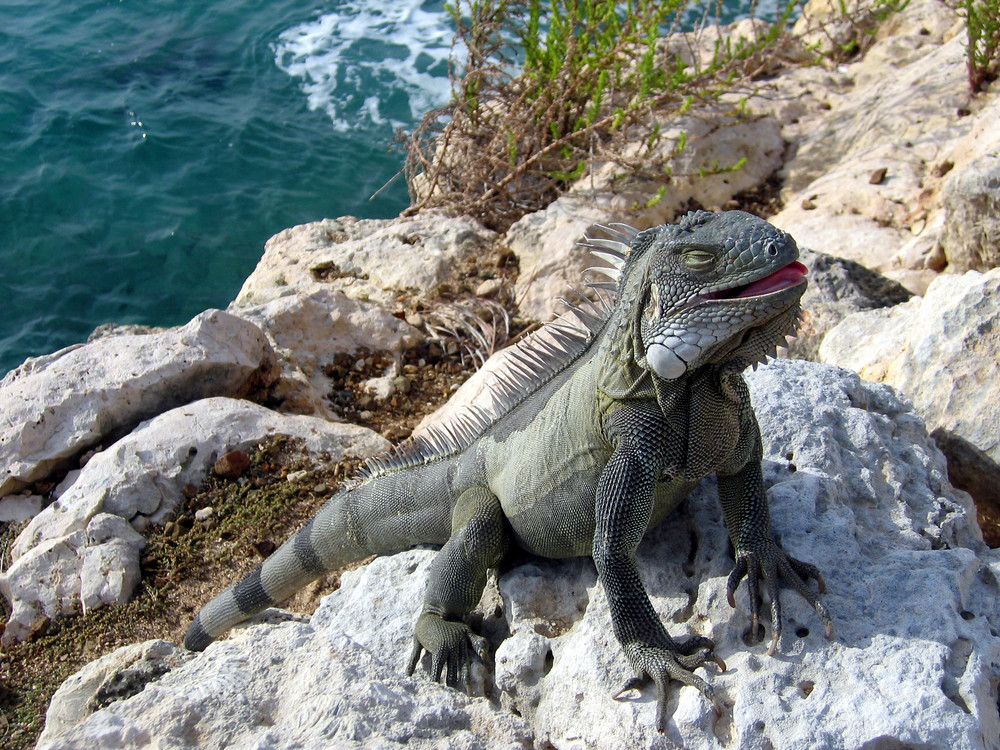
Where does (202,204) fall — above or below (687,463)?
below

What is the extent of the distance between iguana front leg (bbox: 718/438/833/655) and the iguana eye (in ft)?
2.17

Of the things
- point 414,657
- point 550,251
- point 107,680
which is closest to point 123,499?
point 107,680

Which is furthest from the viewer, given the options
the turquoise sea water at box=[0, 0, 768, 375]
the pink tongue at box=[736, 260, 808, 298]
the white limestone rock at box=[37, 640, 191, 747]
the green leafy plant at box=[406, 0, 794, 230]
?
the turquoise sea water at box=[0, 0, 768, 375]

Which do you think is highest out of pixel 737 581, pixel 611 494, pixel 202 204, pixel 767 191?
pixel 611 494

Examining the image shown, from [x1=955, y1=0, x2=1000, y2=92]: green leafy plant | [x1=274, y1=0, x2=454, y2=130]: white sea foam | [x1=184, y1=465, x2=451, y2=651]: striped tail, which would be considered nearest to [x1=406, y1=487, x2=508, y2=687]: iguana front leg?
[x1=184, y1=465, x2=451, y2=651]: striped tail

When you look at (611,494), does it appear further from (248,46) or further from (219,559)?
(248,46)

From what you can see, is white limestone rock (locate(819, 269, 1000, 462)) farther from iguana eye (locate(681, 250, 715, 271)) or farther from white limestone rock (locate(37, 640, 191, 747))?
white limestone rock (locate(37, 640, 191, 747))

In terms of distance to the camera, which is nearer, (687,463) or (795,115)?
(687,463)

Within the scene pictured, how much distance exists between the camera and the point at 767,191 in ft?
21.2

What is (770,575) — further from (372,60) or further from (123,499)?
(372,60)

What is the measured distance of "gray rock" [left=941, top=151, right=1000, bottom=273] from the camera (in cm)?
404

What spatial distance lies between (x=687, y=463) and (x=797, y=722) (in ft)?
2.52

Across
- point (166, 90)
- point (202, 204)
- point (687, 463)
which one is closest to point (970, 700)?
point (687, 463)

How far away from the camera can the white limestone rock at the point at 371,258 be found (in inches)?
228
